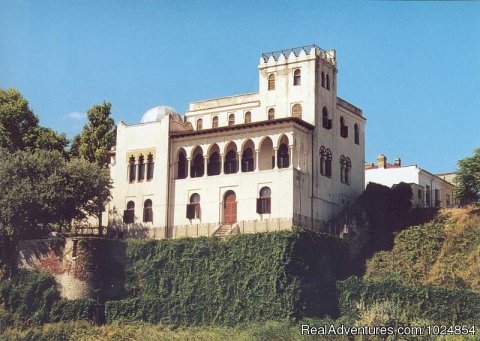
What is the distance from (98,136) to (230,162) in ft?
42.0

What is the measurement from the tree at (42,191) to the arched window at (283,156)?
11.7 meters

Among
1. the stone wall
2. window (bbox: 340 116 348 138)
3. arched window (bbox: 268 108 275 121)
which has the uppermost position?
arched window (bbox: 268 108 275 121)

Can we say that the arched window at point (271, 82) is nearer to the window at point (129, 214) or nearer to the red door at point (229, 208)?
the red door at point (229, 208)

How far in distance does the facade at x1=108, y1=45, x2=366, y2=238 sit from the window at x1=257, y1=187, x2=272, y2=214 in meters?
0.06

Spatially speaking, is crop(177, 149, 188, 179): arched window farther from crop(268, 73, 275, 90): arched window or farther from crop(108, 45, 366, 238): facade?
crop(268, 73, 275, 90): arched window

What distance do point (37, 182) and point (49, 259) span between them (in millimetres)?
5039

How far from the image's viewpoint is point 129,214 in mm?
70312

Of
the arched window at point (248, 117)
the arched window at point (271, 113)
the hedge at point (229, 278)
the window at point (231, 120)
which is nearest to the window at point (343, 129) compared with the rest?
the arched window at point (271, 113)

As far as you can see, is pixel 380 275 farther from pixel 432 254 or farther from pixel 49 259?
pixel 49 259

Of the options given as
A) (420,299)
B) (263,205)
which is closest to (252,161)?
(263,205)

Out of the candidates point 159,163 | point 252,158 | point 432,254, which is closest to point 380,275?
point 432,254

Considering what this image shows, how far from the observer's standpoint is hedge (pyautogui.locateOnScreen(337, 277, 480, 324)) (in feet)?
182

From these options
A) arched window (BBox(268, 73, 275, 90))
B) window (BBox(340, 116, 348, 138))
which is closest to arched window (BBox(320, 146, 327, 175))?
window (BBox(340, 116, 348, 138))

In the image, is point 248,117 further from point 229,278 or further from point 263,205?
point 229,278
